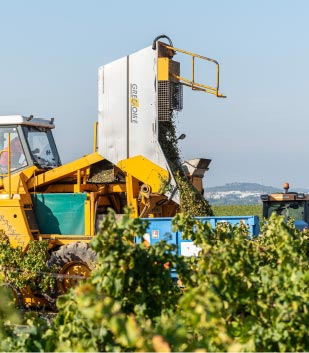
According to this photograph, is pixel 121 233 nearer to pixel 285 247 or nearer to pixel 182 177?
pixel 285 247

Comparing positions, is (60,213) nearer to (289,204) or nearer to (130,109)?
(130,109)

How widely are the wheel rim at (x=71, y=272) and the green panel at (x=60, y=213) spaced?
29.8 inches

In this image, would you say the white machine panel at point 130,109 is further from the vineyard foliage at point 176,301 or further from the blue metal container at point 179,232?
the vineyard foliage at point 176,301

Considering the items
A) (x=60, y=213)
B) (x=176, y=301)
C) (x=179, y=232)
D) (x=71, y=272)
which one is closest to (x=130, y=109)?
(x=60, y=213)

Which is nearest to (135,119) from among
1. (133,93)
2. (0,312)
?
(133,93)

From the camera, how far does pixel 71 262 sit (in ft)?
49.6

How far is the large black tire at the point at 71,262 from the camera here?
15000 mm

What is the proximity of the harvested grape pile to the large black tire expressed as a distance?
6.08 ft

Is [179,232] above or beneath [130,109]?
beneath

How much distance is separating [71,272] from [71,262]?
195mm

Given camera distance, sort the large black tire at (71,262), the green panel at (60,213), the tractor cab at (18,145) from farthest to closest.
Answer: the tractor cab at (18,145) < the green panel at (60,213) < the large black tire at (71,262)

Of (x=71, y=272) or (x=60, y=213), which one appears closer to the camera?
(x=71, y=272)

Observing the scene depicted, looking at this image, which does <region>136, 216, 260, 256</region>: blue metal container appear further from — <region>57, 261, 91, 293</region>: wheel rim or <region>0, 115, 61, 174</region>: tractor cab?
<region>0, 115, 61, 174</region>: tractor cab

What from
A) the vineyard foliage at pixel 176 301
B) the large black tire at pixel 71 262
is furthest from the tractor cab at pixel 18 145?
the vineyard foliage at pixel 176 301
